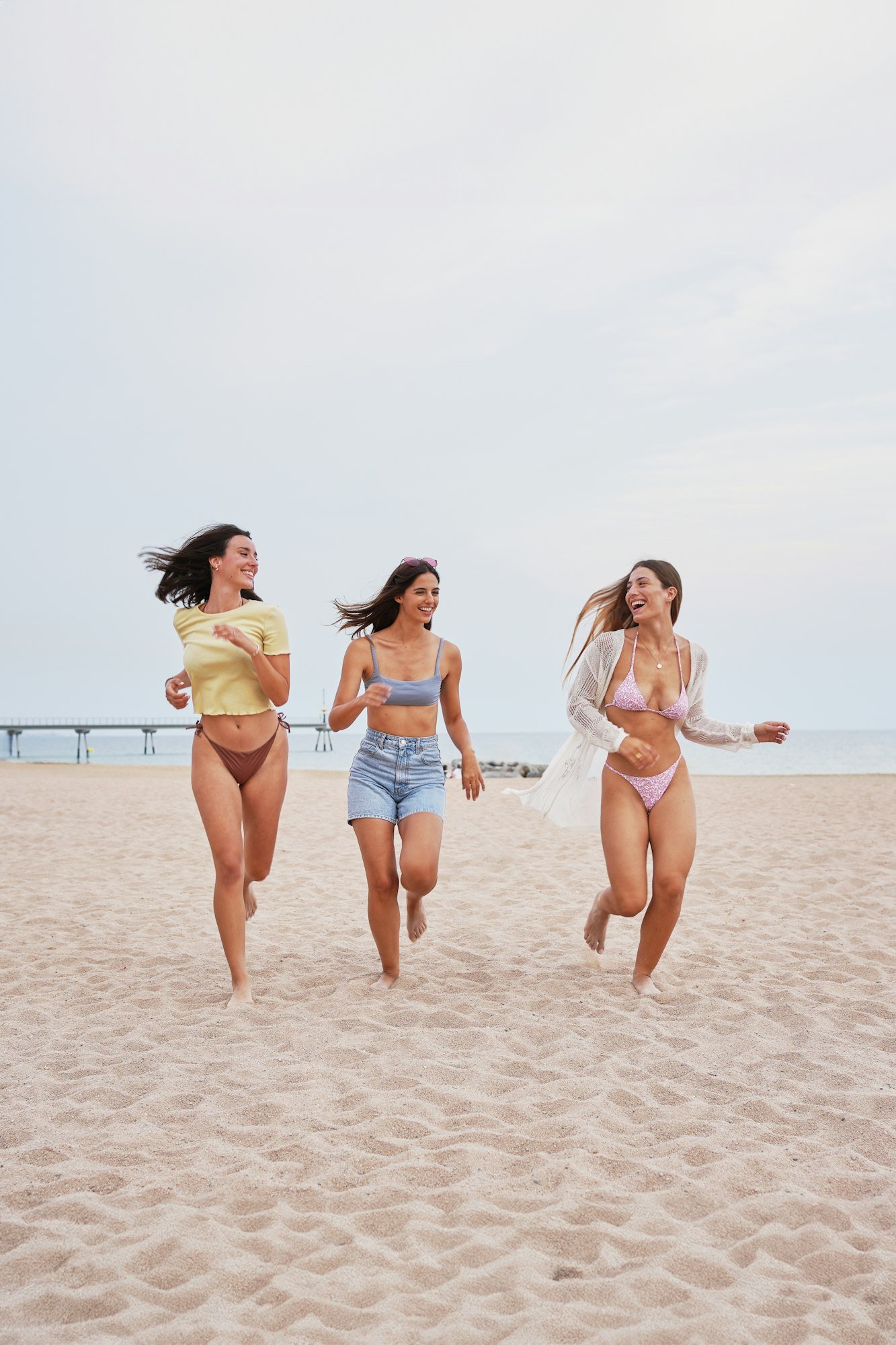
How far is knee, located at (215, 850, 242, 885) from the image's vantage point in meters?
5.12

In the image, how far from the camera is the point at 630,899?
216 inches

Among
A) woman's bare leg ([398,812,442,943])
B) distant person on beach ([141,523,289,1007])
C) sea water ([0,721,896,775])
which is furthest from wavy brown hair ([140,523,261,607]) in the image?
sea water ([0,721,896,775])

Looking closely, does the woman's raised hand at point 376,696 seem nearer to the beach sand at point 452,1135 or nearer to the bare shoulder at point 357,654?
the bare shoulder at point 357,654

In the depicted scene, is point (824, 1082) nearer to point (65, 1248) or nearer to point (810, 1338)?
point (810, 1338)

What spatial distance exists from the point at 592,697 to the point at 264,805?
1.86 m

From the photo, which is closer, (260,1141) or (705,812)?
(260,1141)

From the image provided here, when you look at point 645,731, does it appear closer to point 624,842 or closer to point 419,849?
point 624,842

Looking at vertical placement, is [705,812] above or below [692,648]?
below

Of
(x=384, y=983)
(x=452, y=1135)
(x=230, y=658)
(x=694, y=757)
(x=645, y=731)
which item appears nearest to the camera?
(x=452, y=1135)

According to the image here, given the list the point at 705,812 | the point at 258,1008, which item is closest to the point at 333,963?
the point at 258,1008

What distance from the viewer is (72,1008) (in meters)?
5.46

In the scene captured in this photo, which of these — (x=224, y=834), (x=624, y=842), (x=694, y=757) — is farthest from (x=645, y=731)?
(x=694, y=757)

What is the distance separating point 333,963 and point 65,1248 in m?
3.55

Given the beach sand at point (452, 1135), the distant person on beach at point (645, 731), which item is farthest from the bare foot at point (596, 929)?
the beach sand at point (452, 1135)
